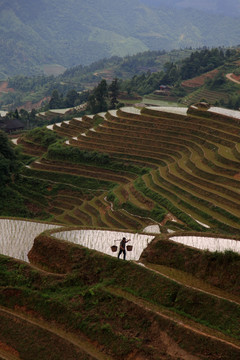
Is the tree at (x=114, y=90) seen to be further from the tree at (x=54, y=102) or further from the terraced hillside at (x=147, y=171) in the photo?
the tree at (x=54, y=102)

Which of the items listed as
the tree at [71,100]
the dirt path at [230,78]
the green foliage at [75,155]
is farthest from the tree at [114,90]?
the tree at [71,100]

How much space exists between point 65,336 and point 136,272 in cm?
199

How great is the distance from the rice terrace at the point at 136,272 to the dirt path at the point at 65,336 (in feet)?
0.07

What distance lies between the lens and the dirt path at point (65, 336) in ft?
29.0

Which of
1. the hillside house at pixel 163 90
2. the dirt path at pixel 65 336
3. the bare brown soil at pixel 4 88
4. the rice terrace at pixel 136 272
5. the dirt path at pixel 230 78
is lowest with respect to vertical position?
the dirt path at pixel 65 336

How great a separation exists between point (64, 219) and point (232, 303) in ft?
59.3

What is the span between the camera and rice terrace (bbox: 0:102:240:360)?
8812 millimetres

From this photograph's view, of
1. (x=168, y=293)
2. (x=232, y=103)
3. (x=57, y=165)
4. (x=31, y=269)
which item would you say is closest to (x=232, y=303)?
(x=168, y=293)

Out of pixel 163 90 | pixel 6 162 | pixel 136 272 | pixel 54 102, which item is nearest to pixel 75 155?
pixel 6 162

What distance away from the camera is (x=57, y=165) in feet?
106

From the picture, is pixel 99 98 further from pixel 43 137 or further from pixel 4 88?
pixel 4 88

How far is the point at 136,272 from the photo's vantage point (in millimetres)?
10281

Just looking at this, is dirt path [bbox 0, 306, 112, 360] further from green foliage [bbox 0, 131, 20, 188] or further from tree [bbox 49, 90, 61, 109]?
tree [bbox 49, 90, 61, 109]

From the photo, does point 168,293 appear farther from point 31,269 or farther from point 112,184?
point 112,184
